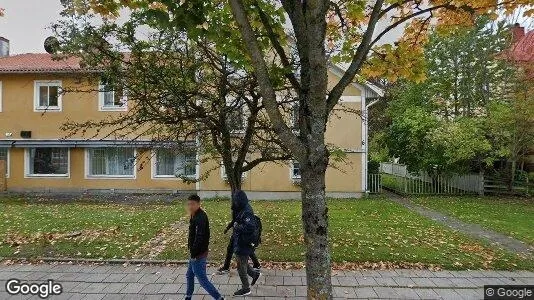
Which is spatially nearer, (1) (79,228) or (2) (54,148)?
(1) (79,228)

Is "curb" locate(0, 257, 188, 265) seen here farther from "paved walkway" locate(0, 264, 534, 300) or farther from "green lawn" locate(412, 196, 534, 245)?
"green lawn" locate(412, 196, 534, 245)

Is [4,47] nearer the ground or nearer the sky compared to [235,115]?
nearer the sky

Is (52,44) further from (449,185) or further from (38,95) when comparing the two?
(449,185)

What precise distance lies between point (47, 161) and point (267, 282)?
19.0 meters

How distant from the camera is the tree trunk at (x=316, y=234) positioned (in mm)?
3830

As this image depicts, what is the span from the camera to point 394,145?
22.0 meters

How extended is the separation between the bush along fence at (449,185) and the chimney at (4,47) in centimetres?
2327

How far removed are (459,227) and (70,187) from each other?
18.5 metres

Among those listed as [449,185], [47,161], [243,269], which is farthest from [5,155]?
[449,185]

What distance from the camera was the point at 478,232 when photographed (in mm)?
11266

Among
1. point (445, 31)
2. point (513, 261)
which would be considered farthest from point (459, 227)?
point (445, 31)

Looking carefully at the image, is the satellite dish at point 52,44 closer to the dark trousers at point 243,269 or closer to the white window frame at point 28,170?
the dark trousers at point 243,269

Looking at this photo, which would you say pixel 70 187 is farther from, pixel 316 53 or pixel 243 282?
pixel 316 53

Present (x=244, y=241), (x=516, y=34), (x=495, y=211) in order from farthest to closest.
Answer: (x=516, y=34) → (x=495, y=211) → (x=244, y=241)
